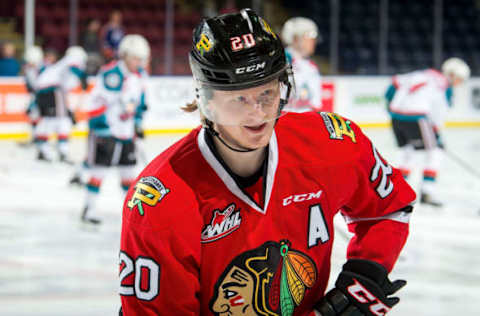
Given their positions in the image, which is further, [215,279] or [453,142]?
[453,142]

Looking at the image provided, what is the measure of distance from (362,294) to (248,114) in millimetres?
423

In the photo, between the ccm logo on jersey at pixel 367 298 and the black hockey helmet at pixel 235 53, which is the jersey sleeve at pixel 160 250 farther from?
the ccm logo on jersey at pixel 367 298

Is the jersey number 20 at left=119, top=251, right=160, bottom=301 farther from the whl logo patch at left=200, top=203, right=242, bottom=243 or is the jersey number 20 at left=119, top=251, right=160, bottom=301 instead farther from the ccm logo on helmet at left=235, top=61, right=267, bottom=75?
the ccm logo on helmet at left=235, top=61, right=267, bottom=75

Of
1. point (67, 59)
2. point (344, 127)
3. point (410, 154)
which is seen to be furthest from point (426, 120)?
point (344, 127)

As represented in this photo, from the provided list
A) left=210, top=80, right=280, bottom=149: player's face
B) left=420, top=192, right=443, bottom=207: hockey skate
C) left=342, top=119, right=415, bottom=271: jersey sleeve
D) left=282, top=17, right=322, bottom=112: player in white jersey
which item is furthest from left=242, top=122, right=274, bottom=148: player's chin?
left=420, top=192, right=443, bottom=207: hockey skate

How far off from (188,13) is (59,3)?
2.01 metres

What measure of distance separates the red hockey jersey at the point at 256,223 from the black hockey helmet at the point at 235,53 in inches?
5.2

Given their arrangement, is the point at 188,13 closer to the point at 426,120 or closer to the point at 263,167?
the point at 426,120

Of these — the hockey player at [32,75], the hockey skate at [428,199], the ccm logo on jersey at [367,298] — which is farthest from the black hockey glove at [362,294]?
the hockey player at [32,75]

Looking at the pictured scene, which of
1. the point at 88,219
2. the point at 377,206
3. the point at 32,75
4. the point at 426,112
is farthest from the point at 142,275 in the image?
the point at 32,75

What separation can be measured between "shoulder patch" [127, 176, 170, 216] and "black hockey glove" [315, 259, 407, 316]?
414 millimetres

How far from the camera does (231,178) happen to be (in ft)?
4.41

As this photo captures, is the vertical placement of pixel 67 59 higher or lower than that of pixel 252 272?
lower

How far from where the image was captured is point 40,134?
25.5ft
